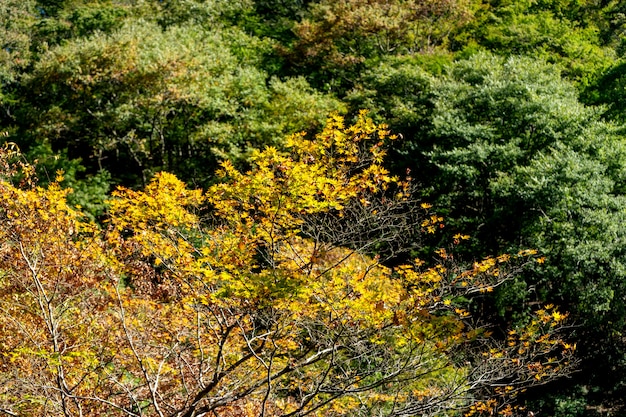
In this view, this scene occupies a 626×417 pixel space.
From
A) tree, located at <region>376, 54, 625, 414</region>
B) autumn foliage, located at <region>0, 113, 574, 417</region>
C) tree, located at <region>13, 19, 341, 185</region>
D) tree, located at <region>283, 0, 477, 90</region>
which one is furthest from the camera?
tree, located at <region>283, 0, 477, 90</region>

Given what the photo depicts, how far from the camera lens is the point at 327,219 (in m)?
8.30

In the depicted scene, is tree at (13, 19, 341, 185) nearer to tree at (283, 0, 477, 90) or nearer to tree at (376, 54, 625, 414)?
tree at (283, 0, 477, 90)

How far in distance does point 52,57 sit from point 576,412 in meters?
16.6

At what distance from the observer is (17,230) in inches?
242

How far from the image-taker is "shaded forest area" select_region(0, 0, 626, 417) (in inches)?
232

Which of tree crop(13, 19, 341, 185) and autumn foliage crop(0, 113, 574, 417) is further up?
autumn foliage crop(0, 113, 574, 417)

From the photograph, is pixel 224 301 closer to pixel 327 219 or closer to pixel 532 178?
pixel 327 219

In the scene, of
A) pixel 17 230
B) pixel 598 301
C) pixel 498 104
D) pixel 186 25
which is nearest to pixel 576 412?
pixel 598 301

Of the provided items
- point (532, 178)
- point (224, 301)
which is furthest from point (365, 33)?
point (224, 301)

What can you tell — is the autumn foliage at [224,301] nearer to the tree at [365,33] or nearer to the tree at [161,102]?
the tree at [161,102]

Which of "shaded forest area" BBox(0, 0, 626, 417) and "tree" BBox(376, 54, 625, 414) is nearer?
A: "shaded forest area" BBox(0, 0, 626, 417)

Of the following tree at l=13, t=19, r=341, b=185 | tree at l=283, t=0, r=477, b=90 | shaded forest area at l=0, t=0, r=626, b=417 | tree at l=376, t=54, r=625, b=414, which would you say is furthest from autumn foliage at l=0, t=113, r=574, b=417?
tree at l=283, t=0, r=477, b=90

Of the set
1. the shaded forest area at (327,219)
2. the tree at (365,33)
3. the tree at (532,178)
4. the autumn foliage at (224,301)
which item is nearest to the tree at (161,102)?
the shaded forest area at (327,219)

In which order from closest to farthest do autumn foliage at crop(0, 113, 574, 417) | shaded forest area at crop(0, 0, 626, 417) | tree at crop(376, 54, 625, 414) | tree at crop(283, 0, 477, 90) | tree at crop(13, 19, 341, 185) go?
autumn foliage at crop(0, 113, 574, 417) < shaded forest area at crop(0, 0, 626, 417) < tree at crop(376, 54, 625, 414) < tree at crop(13, 19, 341, 185) < tree at crop(283, 0, 477, 90)
